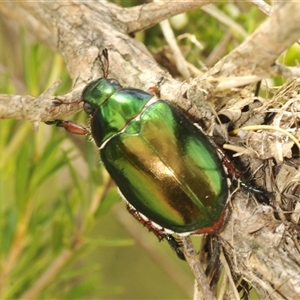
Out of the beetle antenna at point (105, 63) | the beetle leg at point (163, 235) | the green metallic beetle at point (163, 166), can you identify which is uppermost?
the beetle antenna at point (105, 63)

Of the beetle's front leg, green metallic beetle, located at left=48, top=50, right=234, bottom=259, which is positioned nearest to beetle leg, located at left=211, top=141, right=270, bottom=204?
green metallic beetle, located at left=48, top=50, right=234, bottom=259

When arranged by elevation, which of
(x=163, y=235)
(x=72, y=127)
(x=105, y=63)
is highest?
(x=105, y=63)

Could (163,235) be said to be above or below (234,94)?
below

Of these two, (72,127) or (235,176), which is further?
(72,127)

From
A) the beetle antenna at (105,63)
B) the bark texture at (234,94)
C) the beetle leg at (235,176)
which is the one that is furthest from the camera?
the beetle antenna at (105,63)

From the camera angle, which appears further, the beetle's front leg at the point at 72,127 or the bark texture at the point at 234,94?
the beetle's front leg at the point at 72,127

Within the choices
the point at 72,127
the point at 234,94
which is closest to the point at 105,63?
the point at 72,127

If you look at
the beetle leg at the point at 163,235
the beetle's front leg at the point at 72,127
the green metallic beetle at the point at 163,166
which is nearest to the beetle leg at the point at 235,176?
the green metallic beetle at the point at 163,166

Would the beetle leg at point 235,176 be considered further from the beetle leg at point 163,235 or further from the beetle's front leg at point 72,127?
the beetle's front leg at point 72,127

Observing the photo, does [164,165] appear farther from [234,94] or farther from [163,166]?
[234,94]

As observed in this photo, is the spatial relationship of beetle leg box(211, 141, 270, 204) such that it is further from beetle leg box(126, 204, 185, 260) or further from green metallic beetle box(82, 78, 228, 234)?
beetle leg box(126, 204, 185, 260)

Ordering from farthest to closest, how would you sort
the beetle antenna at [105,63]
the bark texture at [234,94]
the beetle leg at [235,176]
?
the beetle antenna at [105,63] < the beetle leg at [235,176] < the bark texture at [234,94]
